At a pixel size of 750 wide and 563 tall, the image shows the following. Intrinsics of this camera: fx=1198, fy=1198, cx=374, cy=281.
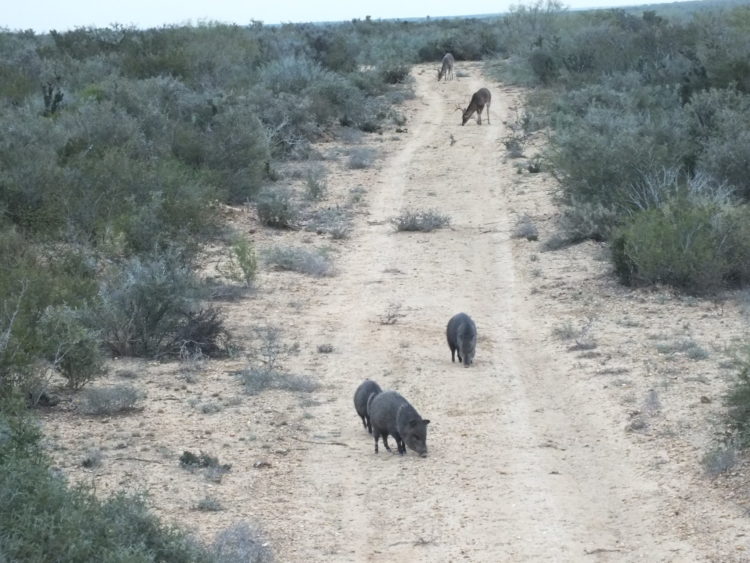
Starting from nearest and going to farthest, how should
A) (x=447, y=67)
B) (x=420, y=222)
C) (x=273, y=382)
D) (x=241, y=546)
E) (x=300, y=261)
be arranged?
(x=241, y=546) → (x=273, y=382) → (x=300, y=261) → (x=420, y=222) → (x=447, y=67)

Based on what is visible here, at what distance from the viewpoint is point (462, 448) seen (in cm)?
930

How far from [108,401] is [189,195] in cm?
735

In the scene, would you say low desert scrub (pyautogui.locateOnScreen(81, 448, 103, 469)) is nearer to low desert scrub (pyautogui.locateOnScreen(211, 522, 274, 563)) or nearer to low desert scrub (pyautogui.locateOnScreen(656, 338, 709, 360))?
low desert scrub (pyautogui.locateOnScreen(211, 522, 274, 563))

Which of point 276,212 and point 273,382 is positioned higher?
point 276,212

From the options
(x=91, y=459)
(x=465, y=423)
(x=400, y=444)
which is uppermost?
(x=91, y=459)

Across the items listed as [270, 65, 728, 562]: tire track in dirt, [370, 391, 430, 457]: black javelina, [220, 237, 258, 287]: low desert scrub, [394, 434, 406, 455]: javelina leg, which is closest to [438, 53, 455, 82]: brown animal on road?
[270, 65, 728, 562]: tire track in dirt

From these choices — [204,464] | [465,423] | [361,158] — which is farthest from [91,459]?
[361,158]

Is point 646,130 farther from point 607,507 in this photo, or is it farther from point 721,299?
point 607,507

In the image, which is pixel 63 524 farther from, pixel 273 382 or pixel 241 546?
pixel 273 382

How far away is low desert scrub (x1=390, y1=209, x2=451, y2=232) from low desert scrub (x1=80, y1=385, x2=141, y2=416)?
901 cm

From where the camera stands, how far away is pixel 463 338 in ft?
37.7

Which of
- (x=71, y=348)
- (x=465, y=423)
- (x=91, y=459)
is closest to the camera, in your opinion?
(x=91, y=459)

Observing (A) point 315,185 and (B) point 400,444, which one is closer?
(B) point 400,444

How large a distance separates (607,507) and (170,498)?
2961mm
